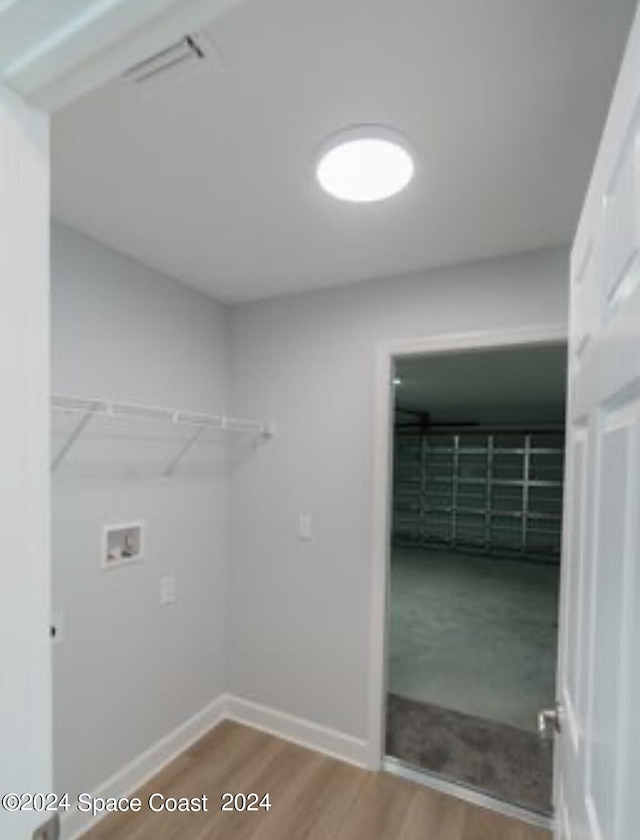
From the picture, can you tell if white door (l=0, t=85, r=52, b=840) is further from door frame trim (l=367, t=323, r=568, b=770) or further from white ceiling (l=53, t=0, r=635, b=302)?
door frame trim (l=367, t=323, r=568, b=770)

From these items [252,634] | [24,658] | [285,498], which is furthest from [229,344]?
[24,658]

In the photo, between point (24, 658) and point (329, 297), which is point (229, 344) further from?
point (24, 658)

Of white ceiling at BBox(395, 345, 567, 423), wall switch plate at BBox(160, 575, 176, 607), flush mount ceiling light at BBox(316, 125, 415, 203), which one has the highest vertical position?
flush mount ceiling light at BBox(316, 125, 415, 203)

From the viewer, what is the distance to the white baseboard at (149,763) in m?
1.74

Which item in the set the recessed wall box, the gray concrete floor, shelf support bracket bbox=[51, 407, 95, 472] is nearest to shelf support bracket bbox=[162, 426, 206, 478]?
the recessed wall box

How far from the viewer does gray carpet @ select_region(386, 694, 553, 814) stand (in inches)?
77.5

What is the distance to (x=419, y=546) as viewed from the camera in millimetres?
6910

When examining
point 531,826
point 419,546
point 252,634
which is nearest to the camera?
point 531,826

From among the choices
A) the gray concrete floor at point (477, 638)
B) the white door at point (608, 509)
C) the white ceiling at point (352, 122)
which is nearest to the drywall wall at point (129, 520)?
the white ceiling at point (352, 122)

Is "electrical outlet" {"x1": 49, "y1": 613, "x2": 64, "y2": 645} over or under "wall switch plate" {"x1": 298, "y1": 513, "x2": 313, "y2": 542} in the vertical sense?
under

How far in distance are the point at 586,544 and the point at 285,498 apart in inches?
65.9

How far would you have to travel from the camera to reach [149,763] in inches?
80.2

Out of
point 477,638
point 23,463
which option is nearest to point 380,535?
point 23,463

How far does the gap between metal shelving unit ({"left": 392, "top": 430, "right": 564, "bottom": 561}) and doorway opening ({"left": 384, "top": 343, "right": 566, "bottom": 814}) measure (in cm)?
2
